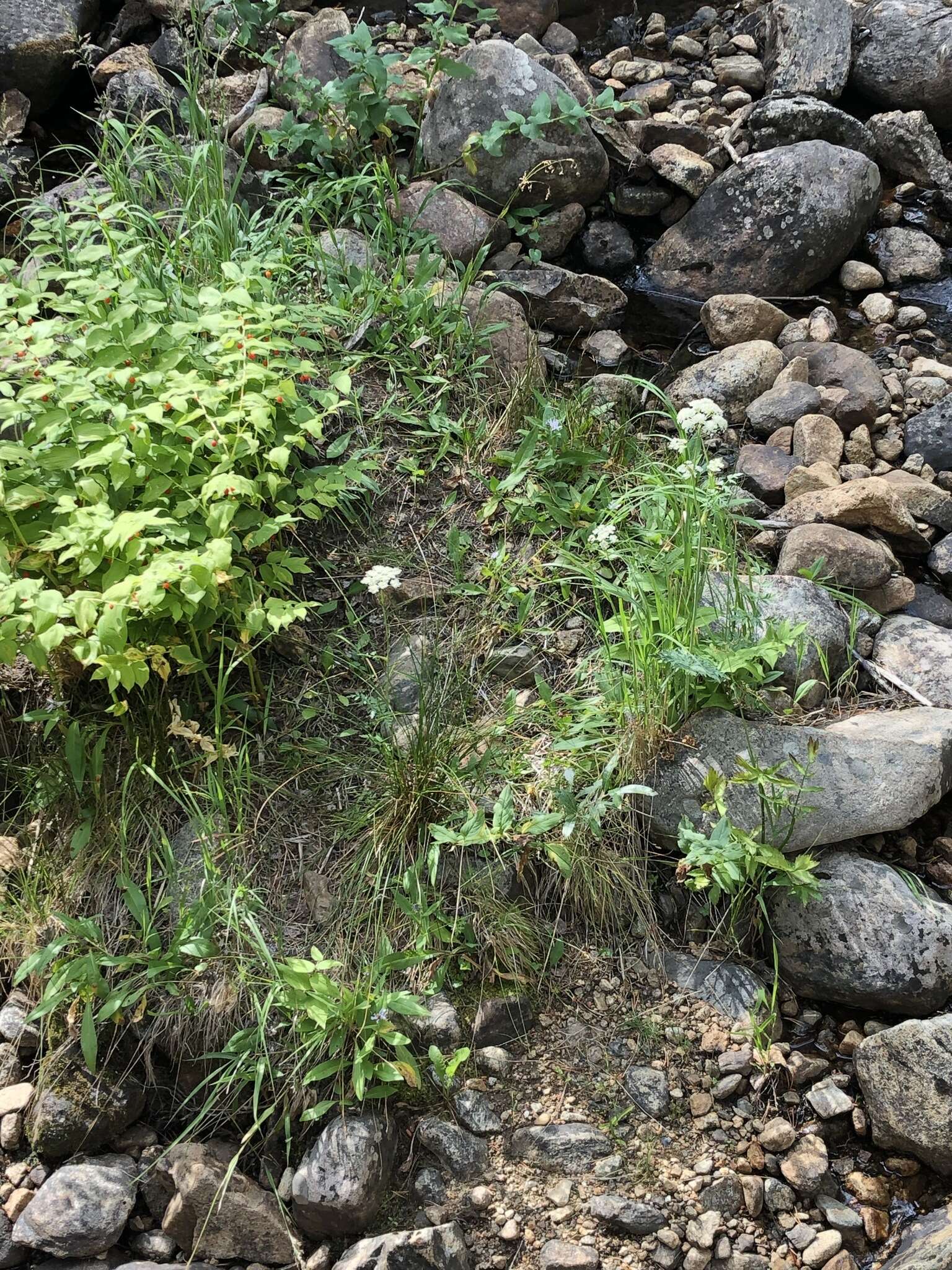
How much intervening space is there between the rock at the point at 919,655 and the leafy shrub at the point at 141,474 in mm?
1668

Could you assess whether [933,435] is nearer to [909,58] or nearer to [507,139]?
[507,139]

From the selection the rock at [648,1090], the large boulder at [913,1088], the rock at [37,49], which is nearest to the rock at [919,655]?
the large boulder at [913,1088]

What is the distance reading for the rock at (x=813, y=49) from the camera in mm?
5637

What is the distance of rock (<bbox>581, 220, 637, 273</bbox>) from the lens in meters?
5.14

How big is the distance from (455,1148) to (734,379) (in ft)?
10.4

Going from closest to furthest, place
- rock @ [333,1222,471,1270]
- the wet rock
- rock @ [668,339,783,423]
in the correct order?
rock @ [333,1222,471,1270] < rock @ [668,339,783,423] < the wet rock

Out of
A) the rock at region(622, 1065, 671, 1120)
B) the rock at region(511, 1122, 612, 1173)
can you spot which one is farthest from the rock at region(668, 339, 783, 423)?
the rock at region(511, 1122, 612, 1173)

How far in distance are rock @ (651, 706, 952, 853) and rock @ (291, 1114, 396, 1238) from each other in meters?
0.99

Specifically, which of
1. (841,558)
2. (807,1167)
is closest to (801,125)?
(841,558)

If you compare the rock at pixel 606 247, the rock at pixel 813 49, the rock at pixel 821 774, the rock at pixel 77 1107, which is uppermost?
the rock at pixel 813 49

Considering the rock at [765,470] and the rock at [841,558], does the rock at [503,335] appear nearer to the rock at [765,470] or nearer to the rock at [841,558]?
the rock at [765,470]

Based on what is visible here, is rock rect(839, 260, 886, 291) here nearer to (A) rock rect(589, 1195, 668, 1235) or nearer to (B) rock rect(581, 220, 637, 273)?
(B) rock rect(581, 220, 637, 273)

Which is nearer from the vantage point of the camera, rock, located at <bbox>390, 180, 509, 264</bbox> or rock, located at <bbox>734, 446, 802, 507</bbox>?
rock, located at <bbox>734, 446, 802, 507</bbox>

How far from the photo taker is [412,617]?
10.1 feet
